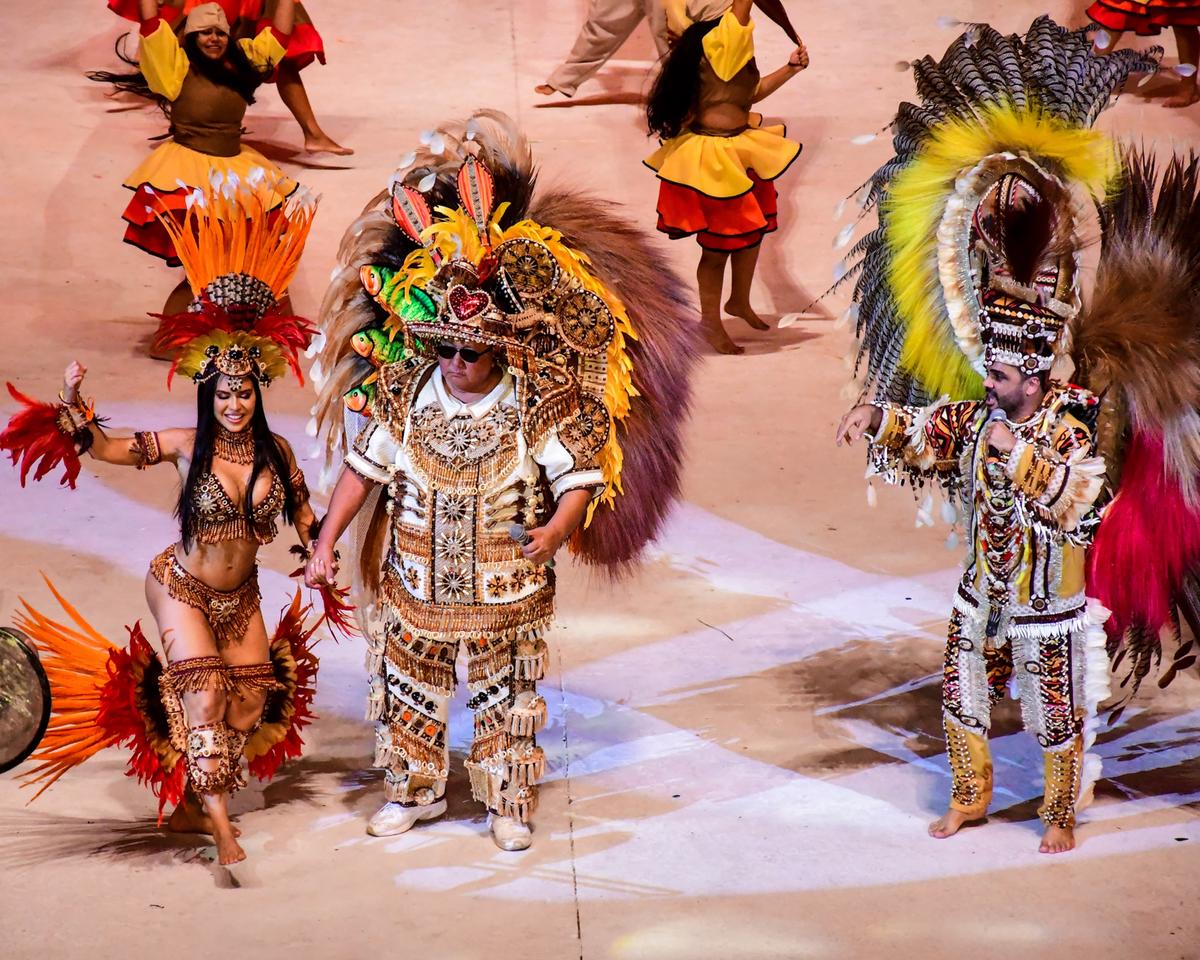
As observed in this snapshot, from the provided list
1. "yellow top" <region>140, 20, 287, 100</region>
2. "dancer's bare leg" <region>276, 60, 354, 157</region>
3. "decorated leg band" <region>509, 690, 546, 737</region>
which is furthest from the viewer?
"dancer's bare leg" <region>276, 60, 354, 157</region>

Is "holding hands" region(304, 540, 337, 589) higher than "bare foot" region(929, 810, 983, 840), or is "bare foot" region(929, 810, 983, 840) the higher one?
"holding hands" region(304, 540, 337, 589)

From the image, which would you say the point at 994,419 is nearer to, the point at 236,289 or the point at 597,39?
the point at 236,289

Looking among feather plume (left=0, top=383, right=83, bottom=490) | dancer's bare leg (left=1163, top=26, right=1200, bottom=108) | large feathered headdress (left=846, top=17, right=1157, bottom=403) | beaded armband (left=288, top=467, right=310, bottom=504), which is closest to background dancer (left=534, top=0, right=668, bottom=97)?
dancer's bare leg (left=1163, top=26, right=1200, bottom=108)

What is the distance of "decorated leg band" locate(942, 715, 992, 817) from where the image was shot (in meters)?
4.31

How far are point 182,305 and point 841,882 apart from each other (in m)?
4.31

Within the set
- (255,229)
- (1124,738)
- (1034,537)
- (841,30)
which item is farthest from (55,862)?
(841,30)

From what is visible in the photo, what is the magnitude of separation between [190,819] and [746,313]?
14.0 ft

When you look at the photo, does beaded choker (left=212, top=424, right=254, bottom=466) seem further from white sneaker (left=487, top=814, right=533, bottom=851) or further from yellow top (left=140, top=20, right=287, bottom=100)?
yellow top (left=140, top=20, right=287, bottom=100)

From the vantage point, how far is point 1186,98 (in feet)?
30.3

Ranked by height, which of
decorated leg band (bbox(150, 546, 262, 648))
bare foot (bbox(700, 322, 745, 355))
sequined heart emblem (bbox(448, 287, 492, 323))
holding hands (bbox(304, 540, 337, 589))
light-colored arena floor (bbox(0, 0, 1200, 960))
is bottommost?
light-colored arena floor (bbox(0, 0, 1200, 960))

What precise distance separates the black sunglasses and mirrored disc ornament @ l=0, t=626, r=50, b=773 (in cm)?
118

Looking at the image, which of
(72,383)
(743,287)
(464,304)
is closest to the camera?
(464,304)

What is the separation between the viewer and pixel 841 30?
1034cm

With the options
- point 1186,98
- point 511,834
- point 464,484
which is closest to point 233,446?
point 464,484
